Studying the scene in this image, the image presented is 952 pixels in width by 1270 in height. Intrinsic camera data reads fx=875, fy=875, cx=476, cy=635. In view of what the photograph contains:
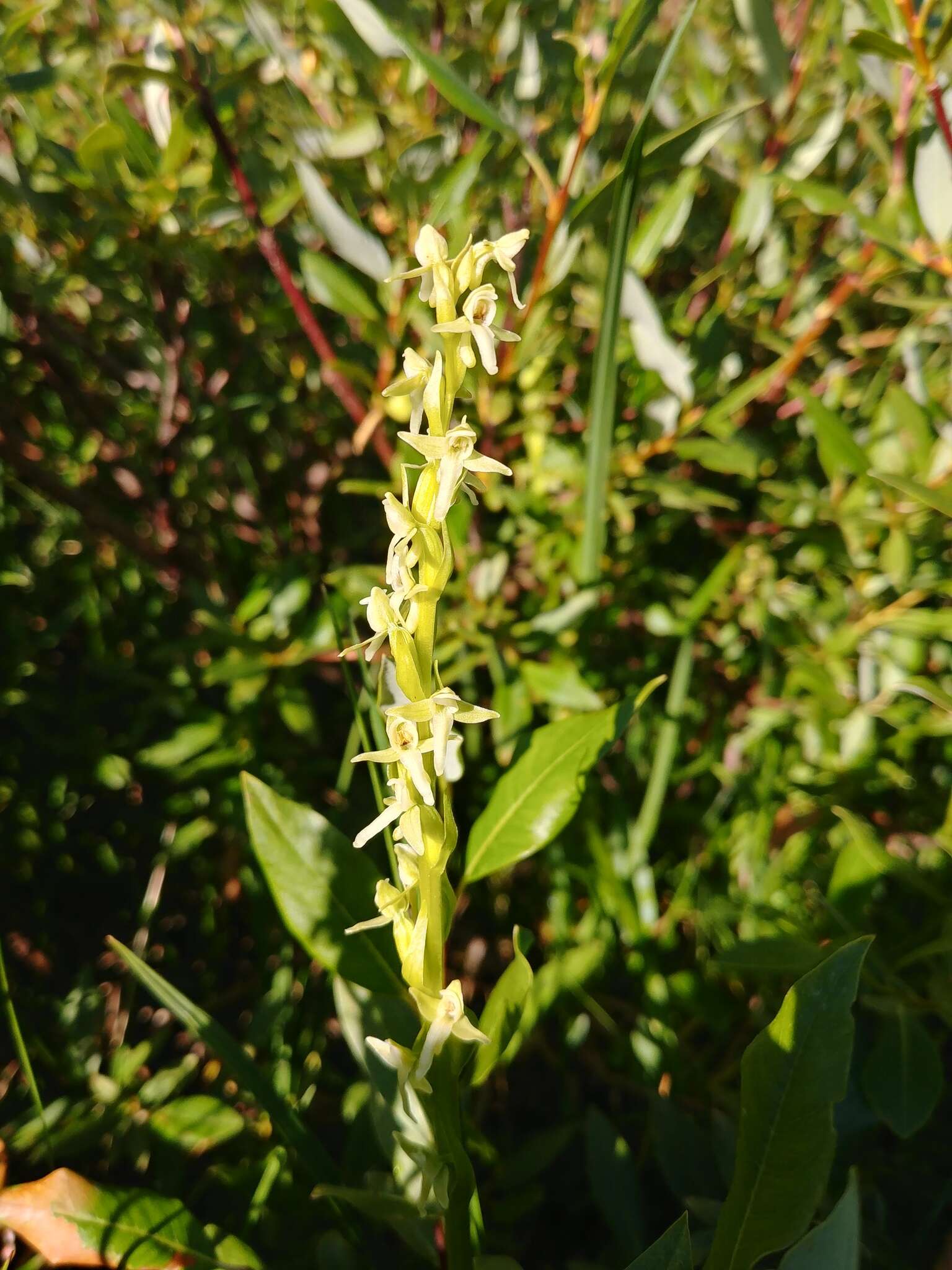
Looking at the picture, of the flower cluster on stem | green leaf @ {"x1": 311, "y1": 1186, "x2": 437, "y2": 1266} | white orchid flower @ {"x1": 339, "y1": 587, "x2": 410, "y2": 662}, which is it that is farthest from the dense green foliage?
white orchid flower @ {"x1": 339, "y1": 587, "x2": 410, "y2": 662}

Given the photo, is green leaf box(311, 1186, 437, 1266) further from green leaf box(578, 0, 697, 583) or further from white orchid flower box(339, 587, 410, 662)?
green leaf box(578, 0, 697, 583)

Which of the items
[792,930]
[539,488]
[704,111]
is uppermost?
[704,111]

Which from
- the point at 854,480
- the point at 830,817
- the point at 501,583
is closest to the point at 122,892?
the point at 501,583

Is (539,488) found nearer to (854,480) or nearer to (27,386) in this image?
(854,480)

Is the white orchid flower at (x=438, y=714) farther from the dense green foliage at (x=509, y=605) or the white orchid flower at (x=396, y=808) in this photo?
the dense green foliage at (x=509, y=605)

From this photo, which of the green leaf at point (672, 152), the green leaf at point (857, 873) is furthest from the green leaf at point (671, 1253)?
the green leaf at point (672, 152)

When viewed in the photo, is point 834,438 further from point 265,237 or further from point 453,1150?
point 453,1150

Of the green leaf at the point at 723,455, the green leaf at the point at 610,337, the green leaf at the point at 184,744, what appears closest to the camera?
the green leaf at the point at 610,337
